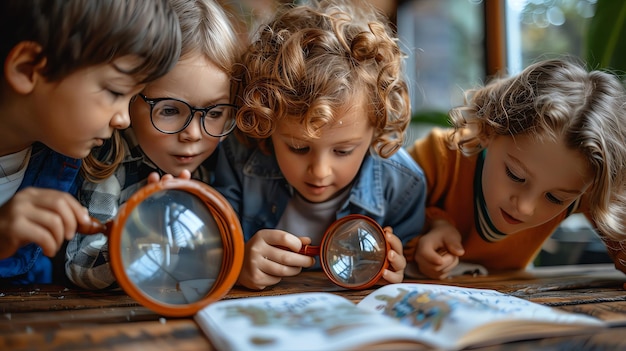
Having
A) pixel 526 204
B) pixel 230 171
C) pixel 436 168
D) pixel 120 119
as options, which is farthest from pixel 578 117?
pixel 120 119

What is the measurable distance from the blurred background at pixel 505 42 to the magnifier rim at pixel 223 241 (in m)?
0.62

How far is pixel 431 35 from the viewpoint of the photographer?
3.04 meters

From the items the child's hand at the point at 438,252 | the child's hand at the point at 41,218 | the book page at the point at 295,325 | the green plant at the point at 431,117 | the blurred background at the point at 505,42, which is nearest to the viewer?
the book page at the point at 295,325

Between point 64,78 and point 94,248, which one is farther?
point 94,248

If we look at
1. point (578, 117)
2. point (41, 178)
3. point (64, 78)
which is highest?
point (64, 78)

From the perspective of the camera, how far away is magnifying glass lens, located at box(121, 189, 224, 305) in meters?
0.91

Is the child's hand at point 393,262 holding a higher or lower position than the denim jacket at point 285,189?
lower

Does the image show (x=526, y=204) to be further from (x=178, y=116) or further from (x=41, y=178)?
(x=41, y=178)

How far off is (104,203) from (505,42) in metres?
1.67

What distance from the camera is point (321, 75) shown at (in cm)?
121

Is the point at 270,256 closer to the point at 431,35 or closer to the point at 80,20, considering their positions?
the point at 80,20

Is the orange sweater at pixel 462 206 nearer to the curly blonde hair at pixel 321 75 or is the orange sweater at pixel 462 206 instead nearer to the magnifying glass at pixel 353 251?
the curly blonde hair at pixel 321 75

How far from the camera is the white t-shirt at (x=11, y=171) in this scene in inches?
45.0

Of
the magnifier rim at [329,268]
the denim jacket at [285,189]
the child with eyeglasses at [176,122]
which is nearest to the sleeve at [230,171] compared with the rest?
the denim jacket at [285,189]
